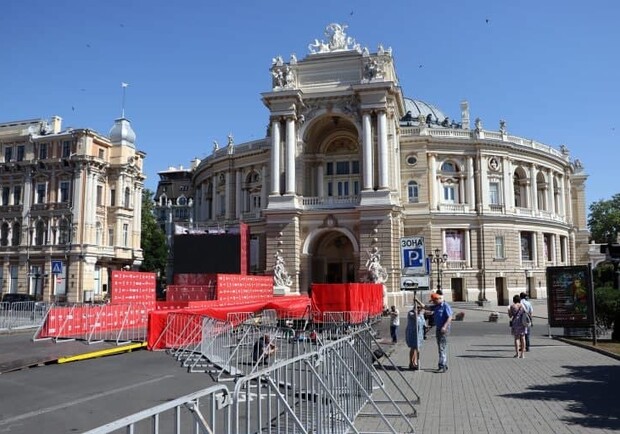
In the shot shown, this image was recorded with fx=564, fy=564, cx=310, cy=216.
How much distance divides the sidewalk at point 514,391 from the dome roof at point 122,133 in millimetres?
47923

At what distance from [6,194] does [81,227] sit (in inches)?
427

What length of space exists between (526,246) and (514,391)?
4729 cm

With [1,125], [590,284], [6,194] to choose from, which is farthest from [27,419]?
[1,125]

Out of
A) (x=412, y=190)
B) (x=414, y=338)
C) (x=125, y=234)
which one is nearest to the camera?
(x=414, y=338)

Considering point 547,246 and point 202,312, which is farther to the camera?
point 547,246

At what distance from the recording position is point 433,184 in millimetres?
52938

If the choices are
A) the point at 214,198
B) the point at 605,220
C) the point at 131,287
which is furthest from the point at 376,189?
the point at 605,220

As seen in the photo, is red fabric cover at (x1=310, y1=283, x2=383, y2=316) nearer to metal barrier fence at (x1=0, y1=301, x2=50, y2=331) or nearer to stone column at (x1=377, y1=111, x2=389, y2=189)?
metal barrier fence at (x1=0, y1=301, x2=50, y2=331)

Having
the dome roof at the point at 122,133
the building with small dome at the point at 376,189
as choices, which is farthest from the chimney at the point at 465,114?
the dome roof at the point at 122,133

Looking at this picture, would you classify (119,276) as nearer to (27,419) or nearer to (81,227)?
(27,419)

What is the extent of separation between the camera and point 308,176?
170 ft

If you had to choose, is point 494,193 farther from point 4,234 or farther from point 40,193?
point 4,234

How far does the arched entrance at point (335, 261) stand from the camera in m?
52.1

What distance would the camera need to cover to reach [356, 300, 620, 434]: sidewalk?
345 inches
